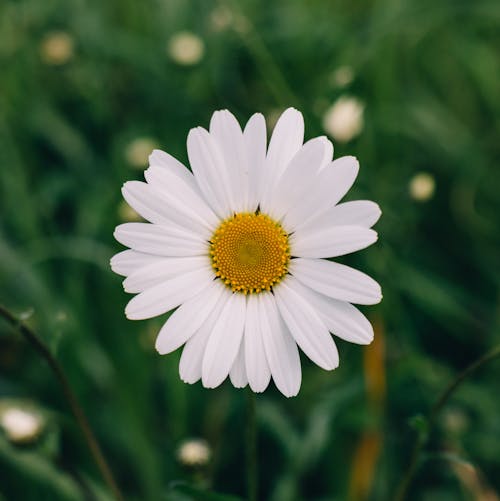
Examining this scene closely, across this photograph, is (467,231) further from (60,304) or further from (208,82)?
(60,304)

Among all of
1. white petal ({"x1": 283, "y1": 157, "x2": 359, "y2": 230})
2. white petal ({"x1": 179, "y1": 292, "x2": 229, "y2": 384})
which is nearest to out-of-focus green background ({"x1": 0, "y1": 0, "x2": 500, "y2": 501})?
white petal ({"x1": 179, "y1": 292, "x2": 229, "y2": 384})

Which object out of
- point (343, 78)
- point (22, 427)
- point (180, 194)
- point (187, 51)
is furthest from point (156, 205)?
point (187, 51)

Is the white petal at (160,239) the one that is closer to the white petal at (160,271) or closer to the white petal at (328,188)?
the white petal at (160,271)

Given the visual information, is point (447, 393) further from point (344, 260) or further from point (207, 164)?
point (344, 260)

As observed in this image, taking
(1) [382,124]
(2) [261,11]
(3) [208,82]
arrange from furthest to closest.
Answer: (2) [261,11]
(1) [382,124]
(3) [208,82]

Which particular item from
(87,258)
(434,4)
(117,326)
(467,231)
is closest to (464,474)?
(467,231)

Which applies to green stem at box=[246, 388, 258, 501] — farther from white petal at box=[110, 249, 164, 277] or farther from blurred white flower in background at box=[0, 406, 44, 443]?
blurred white flower in background at box=[0, 406, 44, 443]

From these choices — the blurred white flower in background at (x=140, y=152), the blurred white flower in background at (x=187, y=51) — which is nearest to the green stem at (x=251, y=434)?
the blurred white flower in background at (x=140, y=152)
